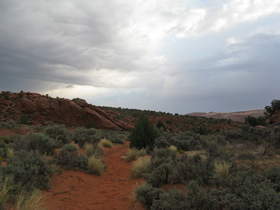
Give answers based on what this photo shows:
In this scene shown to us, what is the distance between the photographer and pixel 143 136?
15930 millimetres

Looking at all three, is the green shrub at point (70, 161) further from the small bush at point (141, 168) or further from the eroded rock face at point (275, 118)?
the eroded rock face at point (275, 118)

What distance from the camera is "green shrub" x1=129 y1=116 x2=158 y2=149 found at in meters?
15.8

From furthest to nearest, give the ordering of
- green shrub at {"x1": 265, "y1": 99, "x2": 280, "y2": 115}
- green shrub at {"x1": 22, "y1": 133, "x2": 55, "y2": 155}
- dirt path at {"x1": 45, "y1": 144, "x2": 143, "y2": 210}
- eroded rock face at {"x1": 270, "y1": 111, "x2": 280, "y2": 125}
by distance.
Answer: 1. green shrub at {"x1": 265, "y1": 99, "x2": 280, "y2": 115}
2. eroded rock face at {"x1": 270, "y1": 111, "x2": 280, "y2": 125}
3. green shrub at {"x1": 22, "y1": 133, "x2": 55, "y2": 155}
4. dirt path at {"x1": 45, "y1": 144, "x2": 143, "y2": 210}

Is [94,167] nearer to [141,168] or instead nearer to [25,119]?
[141,168]

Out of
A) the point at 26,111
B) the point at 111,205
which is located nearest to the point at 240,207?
the point at 111,205

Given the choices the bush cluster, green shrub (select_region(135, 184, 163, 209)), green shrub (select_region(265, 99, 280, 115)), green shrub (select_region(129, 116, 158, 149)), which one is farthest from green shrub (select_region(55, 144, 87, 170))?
green shrub (select_region(265, 99, 280, 115))

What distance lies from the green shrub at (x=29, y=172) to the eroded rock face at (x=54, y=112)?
25761mm

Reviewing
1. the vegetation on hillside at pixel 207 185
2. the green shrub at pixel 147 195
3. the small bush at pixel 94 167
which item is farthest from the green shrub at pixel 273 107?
the green shrub at pixel 147 195

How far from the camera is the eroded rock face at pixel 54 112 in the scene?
3417 cm

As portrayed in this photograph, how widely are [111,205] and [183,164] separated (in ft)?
9.44

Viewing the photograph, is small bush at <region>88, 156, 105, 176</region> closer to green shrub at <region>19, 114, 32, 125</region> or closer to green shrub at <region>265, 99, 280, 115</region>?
green shrub at <region>19, 114, 32, 125</region>

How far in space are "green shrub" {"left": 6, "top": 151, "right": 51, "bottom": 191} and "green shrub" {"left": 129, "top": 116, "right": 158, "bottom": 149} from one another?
7.98m

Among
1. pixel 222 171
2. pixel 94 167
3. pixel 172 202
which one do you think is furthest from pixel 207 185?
pixel 94 167

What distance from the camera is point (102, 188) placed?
28.0 feet
